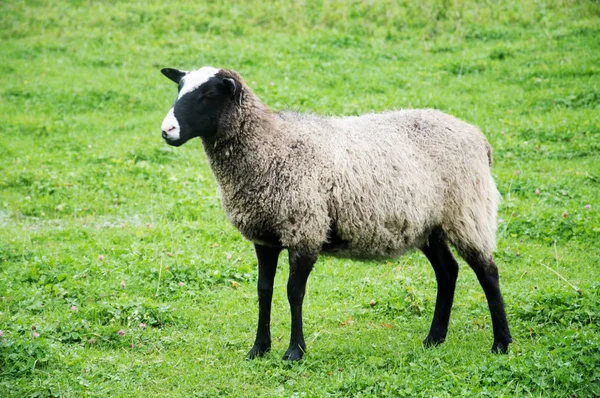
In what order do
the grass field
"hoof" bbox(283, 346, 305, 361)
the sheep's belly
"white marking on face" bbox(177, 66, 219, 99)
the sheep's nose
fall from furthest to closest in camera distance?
the sheep's belly, "hoof" bbox(283, 346, 305, 361), "white marking on face" bbox(177, 66, 219, 99), the grass field, the sheep's nose

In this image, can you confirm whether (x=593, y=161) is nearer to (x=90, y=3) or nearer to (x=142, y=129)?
(x=142, y=129)

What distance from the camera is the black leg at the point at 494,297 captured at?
7125 mm

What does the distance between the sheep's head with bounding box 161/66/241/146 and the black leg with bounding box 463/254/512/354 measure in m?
2.89

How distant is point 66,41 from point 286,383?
54.5 feet

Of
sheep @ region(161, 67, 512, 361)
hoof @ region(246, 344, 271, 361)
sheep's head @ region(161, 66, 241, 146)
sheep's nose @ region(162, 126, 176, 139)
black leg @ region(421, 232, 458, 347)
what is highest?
sheep's head @ region(161, 66, 241, 146)

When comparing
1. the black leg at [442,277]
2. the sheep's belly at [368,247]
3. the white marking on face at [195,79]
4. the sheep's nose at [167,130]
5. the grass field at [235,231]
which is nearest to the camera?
the sheep's nose at [167,130]

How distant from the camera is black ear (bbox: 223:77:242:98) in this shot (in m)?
6.73

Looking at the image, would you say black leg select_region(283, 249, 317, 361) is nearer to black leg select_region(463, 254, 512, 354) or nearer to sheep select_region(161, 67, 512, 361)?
sheep select_region(161, 67, 512, 361)

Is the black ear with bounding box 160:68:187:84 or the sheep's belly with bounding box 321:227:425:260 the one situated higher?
the black ear with bounding box 160:68:187:84

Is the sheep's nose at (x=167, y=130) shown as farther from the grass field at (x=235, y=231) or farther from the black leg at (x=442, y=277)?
the black leg at (x=442, y=277)

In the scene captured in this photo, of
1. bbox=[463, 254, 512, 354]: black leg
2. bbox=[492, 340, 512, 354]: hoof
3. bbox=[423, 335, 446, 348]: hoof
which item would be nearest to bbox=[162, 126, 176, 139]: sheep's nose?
bbox=[463, 254, 512, 354]: black leg

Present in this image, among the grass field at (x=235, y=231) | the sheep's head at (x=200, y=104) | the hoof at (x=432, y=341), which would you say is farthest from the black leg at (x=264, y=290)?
the hoof at (x=432, y=341)

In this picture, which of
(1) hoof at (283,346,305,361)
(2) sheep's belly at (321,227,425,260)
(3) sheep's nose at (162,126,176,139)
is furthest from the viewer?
(2) sheep's belly at (321,227,425,260)

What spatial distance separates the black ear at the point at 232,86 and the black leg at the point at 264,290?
1514 millimetres
